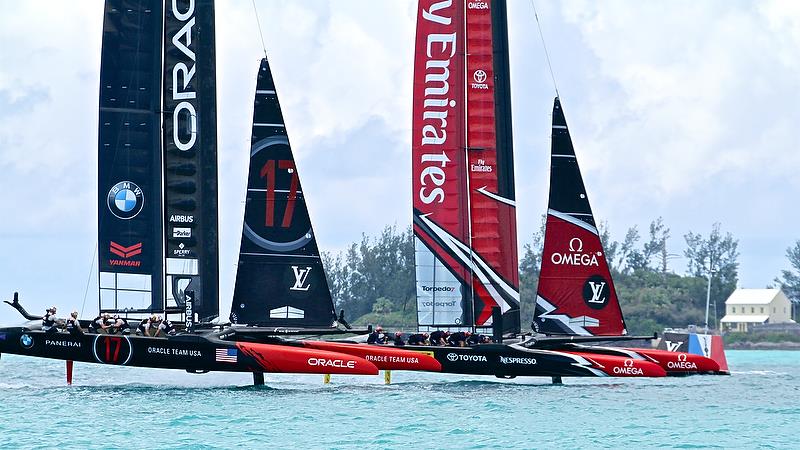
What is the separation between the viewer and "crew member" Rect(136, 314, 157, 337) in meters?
33.4

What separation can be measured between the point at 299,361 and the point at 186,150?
6.17 meters

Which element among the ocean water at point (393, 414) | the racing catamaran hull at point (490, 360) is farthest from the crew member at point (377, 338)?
the ocean water at point (393, 414)

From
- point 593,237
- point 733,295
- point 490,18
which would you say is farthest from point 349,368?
point 733,295

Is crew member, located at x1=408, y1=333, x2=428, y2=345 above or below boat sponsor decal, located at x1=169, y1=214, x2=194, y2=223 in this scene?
below

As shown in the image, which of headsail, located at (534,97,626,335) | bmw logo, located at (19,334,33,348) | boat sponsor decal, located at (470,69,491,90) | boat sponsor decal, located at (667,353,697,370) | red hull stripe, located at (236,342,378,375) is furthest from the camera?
boat sponsor decal, located at (470,69,491,90)

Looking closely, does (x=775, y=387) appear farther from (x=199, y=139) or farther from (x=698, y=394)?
(x=199, y=139)

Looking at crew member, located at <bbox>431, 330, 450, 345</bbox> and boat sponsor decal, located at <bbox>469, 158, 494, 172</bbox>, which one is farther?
boat sponsor decal, located at <bbox>469, 158, 494, 172</bbox>

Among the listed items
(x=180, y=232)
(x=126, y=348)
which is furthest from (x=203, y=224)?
A: (x=126, y=348)

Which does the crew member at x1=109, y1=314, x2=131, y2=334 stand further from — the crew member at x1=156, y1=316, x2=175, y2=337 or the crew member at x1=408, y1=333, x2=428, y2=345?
the crew member at x1=408, y1=333, x2=428, y2=345

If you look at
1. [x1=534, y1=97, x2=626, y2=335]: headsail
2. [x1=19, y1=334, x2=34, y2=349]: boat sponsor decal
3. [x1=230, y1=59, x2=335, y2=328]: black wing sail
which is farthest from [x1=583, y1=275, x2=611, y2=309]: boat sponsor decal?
[x1=19, y1=334, x2=34, y2=349]: boat sponsor decal

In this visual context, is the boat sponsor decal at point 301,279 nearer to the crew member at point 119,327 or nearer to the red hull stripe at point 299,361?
the red hull stripe at point 299,361

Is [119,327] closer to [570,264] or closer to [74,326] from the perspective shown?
[74,326]

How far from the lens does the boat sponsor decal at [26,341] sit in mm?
32875

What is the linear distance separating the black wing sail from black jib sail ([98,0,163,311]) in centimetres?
223
